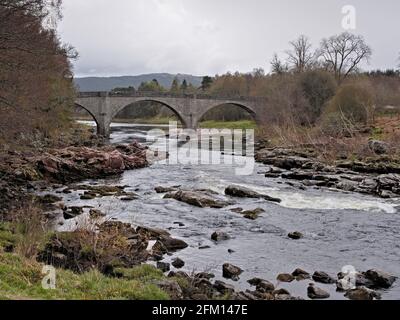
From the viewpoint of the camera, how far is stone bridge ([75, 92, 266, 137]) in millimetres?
66688

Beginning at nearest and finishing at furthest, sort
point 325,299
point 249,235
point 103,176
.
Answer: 1. point 325,299
2. point 249,235
3. point 103,176

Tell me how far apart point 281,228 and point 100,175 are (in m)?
16.5

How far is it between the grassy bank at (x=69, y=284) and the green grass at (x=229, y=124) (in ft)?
214

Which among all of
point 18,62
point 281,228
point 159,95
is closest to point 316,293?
point 281,228

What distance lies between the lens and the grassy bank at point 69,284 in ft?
27.9

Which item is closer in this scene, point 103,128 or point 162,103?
point 103,128

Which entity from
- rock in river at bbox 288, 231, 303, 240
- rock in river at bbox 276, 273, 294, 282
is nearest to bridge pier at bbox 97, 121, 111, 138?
rock in river at bbox 288, 231, 303, 240

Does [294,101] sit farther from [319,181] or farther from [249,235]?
[249,235]

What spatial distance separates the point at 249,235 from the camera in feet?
55.0

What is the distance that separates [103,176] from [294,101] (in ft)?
114

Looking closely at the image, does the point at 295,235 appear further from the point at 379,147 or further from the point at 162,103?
the point at 162,103

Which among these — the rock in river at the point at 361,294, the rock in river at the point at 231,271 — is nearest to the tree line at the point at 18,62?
the rock in river at the point at 231,271

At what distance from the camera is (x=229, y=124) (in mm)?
87812
